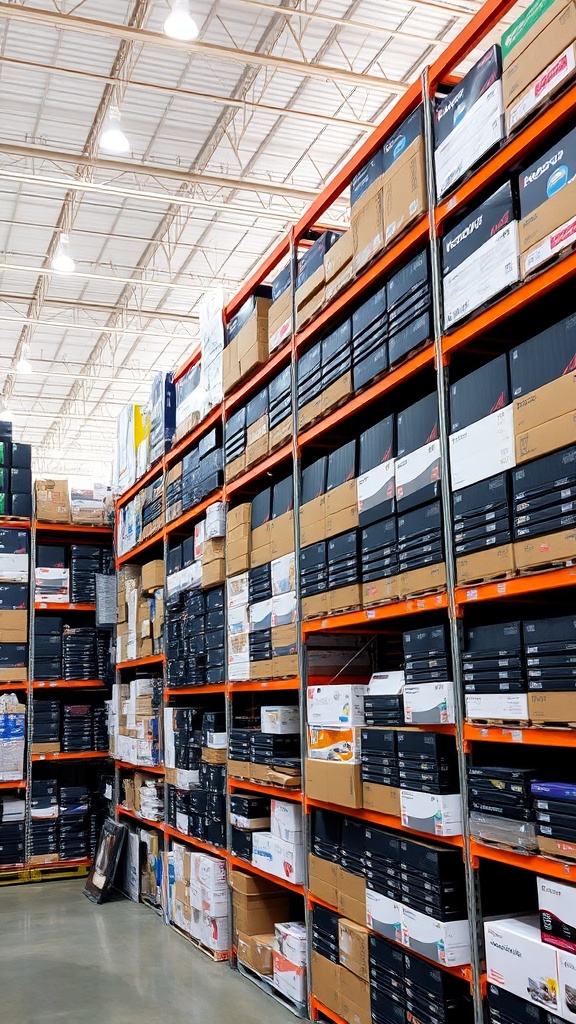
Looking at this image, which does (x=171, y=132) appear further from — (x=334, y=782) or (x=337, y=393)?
(x=334, y=782)

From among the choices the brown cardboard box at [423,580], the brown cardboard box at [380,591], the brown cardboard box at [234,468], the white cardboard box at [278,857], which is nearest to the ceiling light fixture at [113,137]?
the brown cardboard box at [234,468]

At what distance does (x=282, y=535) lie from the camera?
5695mm

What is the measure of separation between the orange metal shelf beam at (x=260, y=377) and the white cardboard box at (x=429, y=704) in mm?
2550

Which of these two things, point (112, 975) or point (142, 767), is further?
point (142, 767)

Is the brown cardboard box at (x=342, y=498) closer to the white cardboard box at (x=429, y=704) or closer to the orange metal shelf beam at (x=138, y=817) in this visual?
the white cardboard box at (x=429, y=704)

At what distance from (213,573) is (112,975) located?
2.83 m

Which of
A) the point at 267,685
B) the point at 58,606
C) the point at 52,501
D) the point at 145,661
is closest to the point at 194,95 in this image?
the point at 52,501

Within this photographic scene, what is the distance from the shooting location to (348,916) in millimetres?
4637

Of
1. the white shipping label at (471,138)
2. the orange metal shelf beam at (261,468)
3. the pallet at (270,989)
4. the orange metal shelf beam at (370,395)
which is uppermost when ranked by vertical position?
the white shipping label at (471,138)

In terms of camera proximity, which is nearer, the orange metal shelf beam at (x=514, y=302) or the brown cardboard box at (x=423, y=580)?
the orange metal shelf beam at (x=514, y=302)

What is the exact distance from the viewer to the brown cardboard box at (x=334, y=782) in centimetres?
450

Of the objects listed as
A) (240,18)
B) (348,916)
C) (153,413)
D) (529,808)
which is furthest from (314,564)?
(240,18)

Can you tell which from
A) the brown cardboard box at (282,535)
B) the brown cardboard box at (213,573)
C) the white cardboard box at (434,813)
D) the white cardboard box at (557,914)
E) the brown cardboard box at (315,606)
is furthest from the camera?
the brown cardboard box at (213,573)

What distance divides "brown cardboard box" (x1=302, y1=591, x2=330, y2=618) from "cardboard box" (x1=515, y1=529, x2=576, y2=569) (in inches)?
69.3
